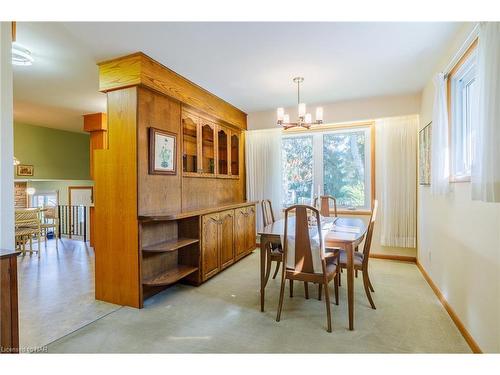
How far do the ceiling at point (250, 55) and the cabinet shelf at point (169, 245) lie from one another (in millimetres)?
1898

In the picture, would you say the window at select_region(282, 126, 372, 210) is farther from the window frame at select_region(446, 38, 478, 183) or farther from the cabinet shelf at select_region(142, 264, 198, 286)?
the cabinet shelf at select_region(142, 264, 198, 286)

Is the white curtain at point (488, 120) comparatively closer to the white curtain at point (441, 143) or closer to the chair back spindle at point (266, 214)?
the white curtain at point (441, 143)

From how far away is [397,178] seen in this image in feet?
12.8

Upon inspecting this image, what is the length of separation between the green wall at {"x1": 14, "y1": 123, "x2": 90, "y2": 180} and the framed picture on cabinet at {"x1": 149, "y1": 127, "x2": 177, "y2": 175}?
162 inches

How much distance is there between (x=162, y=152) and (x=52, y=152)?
14.8ft

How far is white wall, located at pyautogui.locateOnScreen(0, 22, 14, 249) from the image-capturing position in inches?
65.6

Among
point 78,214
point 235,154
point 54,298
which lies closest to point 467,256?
point 235,154

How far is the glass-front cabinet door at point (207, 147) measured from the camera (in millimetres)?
3724

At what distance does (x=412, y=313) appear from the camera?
2369 mm

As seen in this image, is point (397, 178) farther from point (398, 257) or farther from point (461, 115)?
point (461, 115)

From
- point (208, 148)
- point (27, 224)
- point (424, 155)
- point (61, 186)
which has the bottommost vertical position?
point (27, 224)

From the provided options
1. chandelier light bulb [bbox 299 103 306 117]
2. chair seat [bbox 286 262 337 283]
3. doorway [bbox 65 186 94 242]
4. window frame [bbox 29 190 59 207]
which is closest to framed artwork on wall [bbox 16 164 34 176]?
doorway [bbox 65 186 94 242]

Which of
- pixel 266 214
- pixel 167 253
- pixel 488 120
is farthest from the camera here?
pixel 266 214
